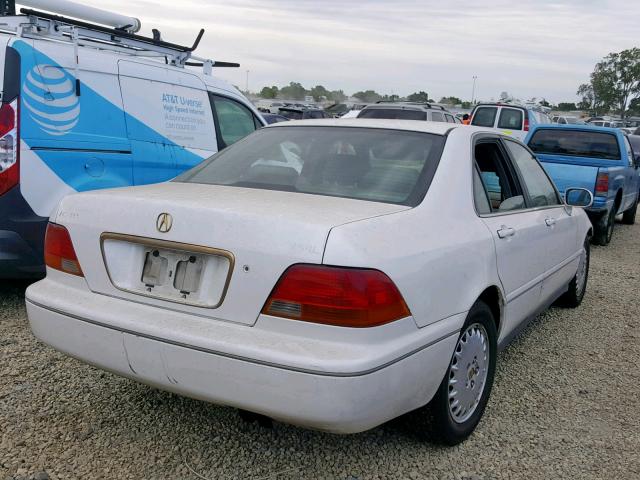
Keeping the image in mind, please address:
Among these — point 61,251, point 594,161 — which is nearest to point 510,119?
point 594,161

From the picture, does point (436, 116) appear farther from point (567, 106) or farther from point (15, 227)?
point (567, 106)

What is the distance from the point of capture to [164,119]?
17.8 feet

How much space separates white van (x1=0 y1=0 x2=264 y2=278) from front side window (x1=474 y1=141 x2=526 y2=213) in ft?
9.49

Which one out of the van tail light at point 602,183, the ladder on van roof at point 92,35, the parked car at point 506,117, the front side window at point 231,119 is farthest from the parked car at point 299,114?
the front side window at point 231,119

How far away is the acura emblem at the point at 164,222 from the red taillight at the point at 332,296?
1.68 feet

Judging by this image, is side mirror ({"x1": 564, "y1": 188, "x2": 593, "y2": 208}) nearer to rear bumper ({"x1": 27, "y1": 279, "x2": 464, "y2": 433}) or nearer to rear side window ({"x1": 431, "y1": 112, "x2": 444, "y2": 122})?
rear bumper ({"x1": 27, "y1": 279, "x2": 464, "y2": 433})

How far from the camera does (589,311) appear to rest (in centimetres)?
536

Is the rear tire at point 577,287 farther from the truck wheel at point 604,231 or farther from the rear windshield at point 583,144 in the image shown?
the rear windshield at point 583,144

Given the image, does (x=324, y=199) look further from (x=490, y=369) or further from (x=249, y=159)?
(x=490, y=369)

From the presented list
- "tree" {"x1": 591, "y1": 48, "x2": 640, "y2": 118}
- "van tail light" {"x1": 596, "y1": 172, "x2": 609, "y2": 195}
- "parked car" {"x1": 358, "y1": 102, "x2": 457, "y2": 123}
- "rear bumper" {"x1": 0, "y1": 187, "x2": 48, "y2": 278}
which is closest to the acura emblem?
"rear bumper" {"x1": 0, "y1": 187, "x2": 48, "y2": 278}

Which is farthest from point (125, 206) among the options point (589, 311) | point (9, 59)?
point (589, 311)

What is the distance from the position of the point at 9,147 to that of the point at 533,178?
11.4 feet

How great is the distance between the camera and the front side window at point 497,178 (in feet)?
11.0

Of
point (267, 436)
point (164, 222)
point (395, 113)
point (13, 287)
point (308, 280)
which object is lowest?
point (13, 287)
